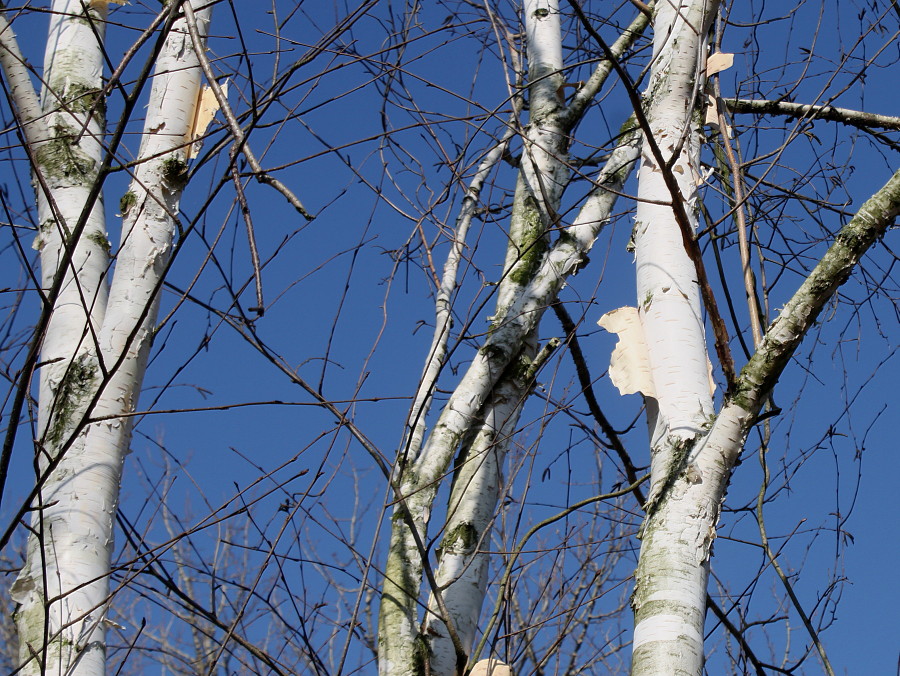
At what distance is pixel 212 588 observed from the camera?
8.45 feet

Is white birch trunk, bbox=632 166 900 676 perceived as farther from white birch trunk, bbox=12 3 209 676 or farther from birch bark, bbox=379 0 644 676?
white birch trunk, bbox=12 3 209 676

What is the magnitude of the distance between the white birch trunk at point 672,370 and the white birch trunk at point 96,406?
1027 millimetres

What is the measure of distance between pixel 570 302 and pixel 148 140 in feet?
4.53

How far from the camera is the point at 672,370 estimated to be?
6.17 ft

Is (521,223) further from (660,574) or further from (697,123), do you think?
(660,574)

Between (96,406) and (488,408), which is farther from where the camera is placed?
(488,408)

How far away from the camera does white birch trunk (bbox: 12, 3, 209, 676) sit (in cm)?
180

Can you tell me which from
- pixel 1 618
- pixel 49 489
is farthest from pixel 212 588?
pixel 1 618

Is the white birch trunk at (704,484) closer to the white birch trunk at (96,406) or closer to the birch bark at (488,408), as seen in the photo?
the birch bark at (488,408)

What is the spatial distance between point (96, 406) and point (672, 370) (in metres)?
1.31

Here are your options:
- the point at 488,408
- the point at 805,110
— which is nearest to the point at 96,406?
the point at 488,408

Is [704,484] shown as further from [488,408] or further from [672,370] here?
[488,408]

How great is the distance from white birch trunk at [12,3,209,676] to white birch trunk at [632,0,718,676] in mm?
1027

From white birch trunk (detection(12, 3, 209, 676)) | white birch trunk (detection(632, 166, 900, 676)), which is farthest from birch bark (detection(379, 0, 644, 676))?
white birch trunk (detection(12, 3, 209, 676))
